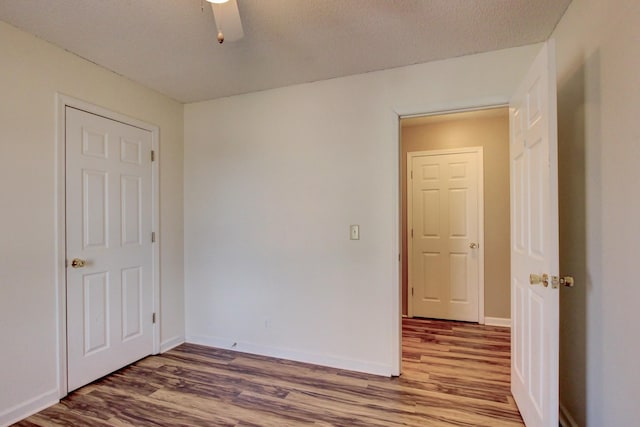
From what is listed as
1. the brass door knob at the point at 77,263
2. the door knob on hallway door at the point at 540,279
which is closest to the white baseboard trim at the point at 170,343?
the brass door knob at the point at 77,263

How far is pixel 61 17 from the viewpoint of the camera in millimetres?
1894

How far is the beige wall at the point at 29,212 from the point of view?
1.98 meters

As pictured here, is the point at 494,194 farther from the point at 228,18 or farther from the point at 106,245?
the point at 106,245

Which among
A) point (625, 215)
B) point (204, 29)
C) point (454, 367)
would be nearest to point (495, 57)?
point (625, 215)

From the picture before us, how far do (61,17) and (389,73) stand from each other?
2137 millimetres

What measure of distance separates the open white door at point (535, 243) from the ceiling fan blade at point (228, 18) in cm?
143

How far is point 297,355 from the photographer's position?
9.36 feet

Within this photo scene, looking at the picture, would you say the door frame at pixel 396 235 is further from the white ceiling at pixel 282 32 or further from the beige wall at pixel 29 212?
the beige wall at pixel 29 212

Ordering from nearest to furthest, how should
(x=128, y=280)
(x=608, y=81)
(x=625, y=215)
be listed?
(x=625, y=215), (x=608, y=81), (x=128, y=280)

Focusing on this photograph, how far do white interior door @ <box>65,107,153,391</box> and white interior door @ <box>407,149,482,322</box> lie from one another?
2.95 metres

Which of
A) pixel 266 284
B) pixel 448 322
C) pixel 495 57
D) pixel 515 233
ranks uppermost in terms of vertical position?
pixel 495 57

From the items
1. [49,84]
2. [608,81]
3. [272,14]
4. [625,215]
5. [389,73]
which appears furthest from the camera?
[389,73]

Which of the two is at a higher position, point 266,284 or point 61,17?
point 61,17

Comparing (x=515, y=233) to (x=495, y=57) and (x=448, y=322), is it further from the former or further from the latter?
(x=448, y=322)
